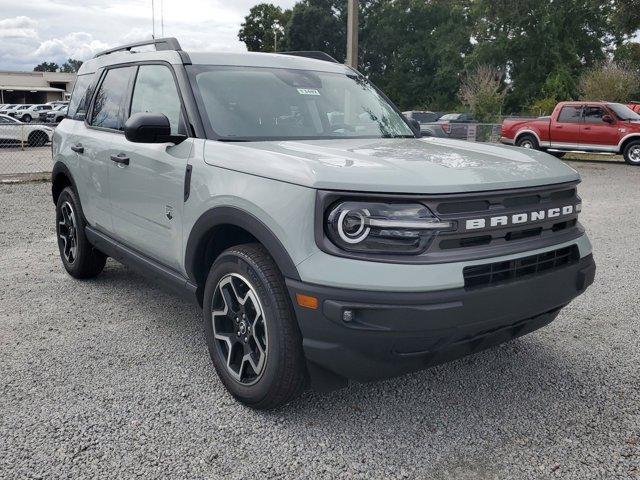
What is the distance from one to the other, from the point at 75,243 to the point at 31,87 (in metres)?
83.8

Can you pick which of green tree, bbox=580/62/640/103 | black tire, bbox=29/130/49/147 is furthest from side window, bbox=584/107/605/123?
black tire, bbox=29/130/49/147

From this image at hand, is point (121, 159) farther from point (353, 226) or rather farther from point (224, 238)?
point (353, 226)

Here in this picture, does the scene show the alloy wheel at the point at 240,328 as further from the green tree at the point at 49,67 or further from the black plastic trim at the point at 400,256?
the green tree at the point at 49,67

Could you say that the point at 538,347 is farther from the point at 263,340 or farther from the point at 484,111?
the point at 484,111

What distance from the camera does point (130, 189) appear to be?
4.08 metres

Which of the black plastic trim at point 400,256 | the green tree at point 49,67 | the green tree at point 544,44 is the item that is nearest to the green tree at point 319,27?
the green tree at point 544,44

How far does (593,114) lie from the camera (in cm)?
1769

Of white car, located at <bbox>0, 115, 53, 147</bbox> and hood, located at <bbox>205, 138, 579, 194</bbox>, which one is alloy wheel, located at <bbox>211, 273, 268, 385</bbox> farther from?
white car, located at <bbox>0, 115, 53, 147</bbox>

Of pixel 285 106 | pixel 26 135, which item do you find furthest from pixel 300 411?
pixel 26 135

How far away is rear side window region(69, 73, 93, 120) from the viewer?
518 centimetres

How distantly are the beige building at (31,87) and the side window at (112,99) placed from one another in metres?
76.4

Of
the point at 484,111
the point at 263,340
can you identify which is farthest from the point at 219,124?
the point at 484,111

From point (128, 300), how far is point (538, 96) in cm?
4346

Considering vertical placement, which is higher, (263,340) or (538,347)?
(263,340)
